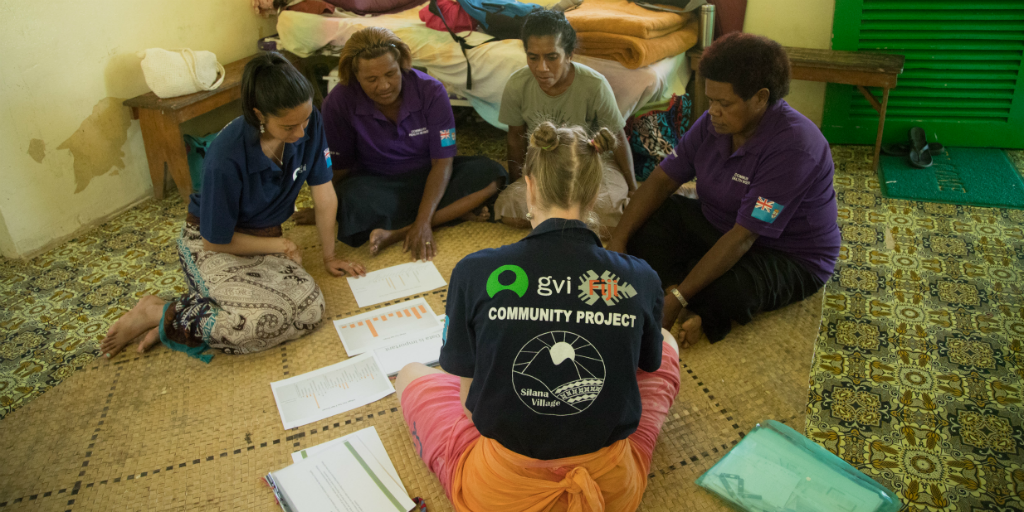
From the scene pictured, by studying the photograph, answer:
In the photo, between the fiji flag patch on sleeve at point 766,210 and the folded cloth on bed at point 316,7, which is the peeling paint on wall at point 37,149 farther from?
the fiji flag patch on sleeve at point 766,210

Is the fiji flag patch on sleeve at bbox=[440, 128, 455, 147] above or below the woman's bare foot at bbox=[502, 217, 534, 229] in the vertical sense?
above

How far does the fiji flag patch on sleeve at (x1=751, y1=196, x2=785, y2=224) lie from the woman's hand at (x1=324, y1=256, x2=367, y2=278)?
1.32 m

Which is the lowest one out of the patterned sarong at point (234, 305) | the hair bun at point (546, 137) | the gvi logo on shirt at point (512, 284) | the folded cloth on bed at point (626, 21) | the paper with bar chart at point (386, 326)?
the paper with bar chart at point (386, 326)

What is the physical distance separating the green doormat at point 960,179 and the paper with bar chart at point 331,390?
7.45 feet

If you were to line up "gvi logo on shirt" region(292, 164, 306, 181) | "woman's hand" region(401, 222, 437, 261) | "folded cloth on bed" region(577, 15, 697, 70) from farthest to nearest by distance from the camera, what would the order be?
"folded cloth on bed" region(577, 15, 697, 70) → "woman's hand" region(401, 222, 437, 261) → "gvi logo on shirt" region(292, 164, 306, 181)

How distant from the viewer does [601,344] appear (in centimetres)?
107

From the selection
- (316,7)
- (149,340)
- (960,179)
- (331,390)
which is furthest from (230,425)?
(960,179)

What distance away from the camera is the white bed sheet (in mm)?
2902

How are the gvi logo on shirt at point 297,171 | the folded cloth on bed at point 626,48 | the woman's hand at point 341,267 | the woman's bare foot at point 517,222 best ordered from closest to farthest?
the gvi logo on shirt at point 297,171 < the woman's hand at point 341,267 < the woman's bare foot at point 517,222 < the folded cloth on bed at point 626,48

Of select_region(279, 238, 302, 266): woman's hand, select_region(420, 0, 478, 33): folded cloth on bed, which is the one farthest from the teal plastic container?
select_region(420, 0, 478, 33): folded cloth on bed

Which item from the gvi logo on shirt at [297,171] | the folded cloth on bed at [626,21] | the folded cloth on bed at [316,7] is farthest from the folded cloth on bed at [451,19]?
the gvi logo on shirt at [297,171]

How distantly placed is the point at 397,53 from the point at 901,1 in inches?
93.5

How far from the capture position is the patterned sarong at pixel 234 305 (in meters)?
1.85

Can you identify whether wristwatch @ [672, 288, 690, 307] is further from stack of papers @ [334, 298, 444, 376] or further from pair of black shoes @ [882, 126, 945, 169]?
pair of black shoes @ [882, 126, 945, 169]
